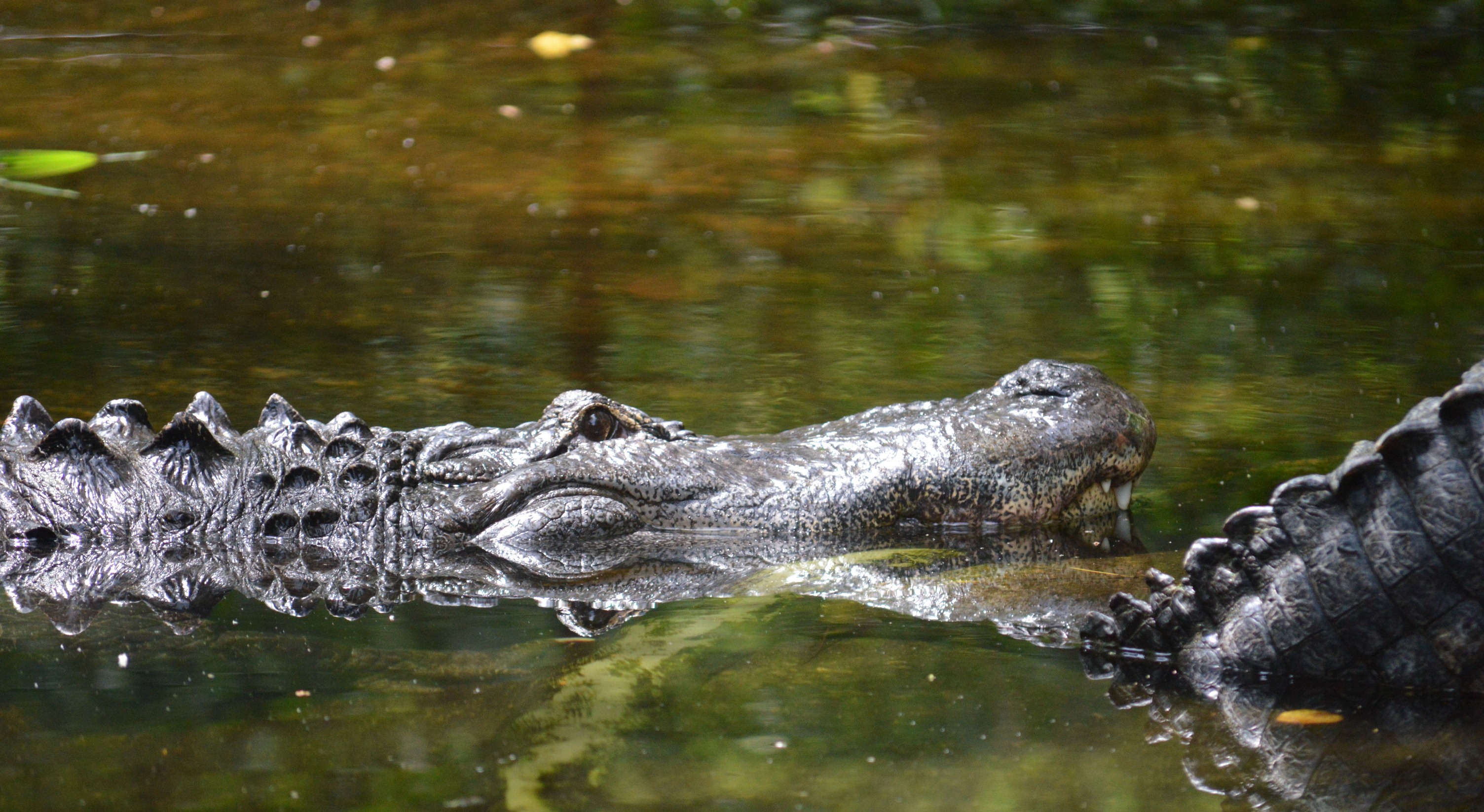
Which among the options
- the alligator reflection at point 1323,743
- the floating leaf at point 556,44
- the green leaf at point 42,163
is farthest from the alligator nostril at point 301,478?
the floating leaf at point 556,44

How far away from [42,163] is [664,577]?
260 cm

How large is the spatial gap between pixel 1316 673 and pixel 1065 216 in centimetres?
540

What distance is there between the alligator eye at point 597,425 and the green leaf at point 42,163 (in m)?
2.76

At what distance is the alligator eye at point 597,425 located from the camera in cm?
401

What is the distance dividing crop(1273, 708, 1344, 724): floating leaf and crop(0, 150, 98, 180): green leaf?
203 centimetres

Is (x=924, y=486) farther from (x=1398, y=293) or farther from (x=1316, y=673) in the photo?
(x=1398, y=293)

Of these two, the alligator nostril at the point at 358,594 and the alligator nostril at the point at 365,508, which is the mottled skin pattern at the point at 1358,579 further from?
the alligator nostril at the point at 365,508

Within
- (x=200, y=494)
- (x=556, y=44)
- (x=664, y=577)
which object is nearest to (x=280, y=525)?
(x=200, y=494)

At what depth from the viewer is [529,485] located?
3.91m

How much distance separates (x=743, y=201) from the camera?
328 inches

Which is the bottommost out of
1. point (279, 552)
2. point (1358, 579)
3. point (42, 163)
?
point (279, 552)

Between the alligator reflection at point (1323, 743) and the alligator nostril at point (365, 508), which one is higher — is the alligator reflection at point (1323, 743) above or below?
above

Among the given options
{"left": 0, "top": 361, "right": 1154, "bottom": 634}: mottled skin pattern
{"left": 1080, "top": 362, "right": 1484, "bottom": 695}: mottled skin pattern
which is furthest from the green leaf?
{"left": 0, "top": 361, "right": 1154, "bottom": 634}: mottled skin pattern

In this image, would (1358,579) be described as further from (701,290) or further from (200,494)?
(701,290)
